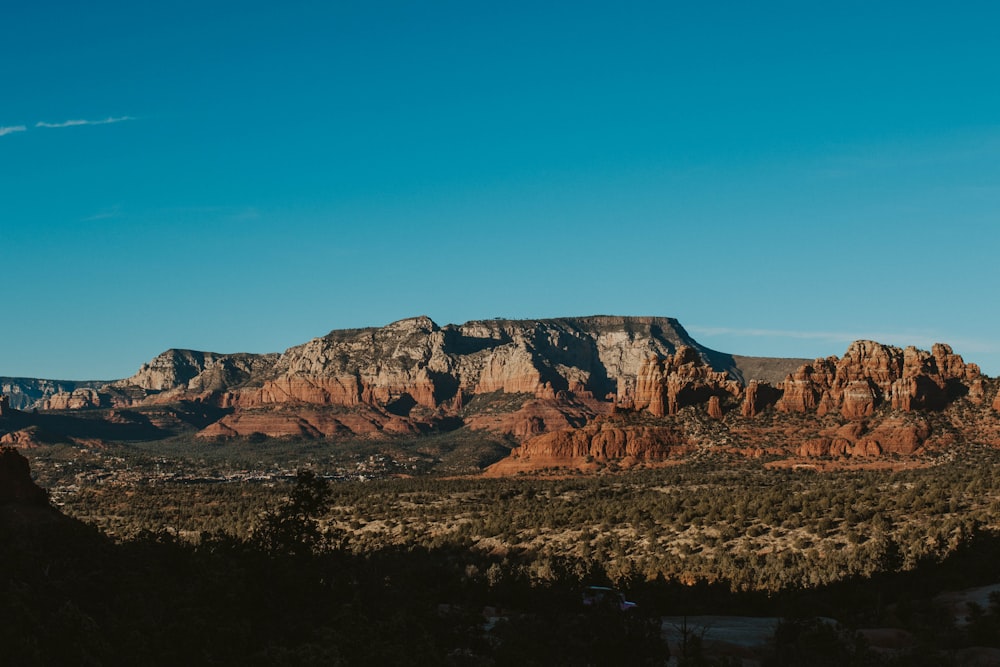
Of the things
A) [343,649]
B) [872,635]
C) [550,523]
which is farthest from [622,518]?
[343,649]

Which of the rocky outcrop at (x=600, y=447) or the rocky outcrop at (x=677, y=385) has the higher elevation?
the rocky outcrop at (x=677, y=385)

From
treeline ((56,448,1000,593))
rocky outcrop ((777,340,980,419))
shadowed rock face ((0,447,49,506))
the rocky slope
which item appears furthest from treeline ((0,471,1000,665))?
rocky outcrop ((777,340,980,419))

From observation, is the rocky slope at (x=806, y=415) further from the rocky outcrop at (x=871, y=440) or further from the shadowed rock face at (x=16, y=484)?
the shadowed rock face at (x=16, y=484)

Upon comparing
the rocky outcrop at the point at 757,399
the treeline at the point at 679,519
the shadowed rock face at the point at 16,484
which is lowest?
the treeline at the point at 679,519

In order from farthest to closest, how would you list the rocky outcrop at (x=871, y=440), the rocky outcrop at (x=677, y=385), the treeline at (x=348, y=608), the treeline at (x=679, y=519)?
the rocky outcrop at (x=677, y=385), the rocky outcrop at (x=871, y=440), the treeline at (x=679, y=519), the treeline at (x=348, y=608)

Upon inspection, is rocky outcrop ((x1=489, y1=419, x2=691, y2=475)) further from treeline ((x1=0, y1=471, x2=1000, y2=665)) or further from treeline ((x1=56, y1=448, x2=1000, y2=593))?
treeline ((x1=0, y1=471, x2=1000, y2=665))

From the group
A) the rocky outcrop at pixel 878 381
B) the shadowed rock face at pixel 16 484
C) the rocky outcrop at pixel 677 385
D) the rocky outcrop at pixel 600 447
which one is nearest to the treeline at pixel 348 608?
the shadowed rock face at pixel 16 484

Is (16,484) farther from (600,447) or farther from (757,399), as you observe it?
(757,399)

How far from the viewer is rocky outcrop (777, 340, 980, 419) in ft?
412

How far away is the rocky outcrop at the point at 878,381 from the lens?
4948 inches

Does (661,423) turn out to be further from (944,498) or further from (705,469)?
(944,498)

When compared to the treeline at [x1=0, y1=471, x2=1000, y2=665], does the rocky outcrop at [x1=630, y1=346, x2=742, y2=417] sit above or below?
above

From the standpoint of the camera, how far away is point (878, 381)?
432 feet

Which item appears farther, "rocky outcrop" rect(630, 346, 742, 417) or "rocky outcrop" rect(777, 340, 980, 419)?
"rocky outcrop" rect(630, 346, 742, 417)
